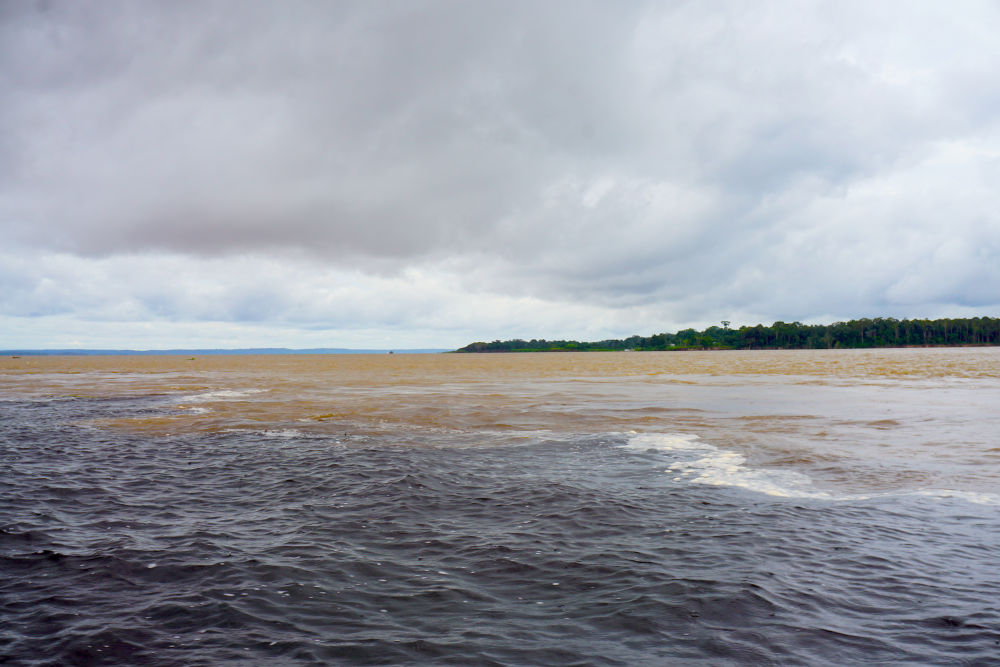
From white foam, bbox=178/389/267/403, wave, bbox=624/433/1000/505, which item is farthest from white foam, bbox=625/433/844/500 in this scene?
white foam, bbox=178/389/267/403

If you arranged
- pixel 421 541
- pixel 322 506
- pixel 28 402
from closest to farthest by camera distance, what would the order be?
pixel 421 541
pixel 322 506
pixel 28 402

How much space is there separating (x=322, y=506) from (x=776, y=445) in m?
13.9

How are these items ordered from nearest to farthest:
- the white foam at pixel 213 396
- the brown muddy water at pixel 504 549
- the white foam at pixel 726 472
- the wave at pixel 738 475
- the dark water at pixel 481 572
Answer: the dark water at pixel 481 572 → the brown muddy water at pixel 504 549 → the wave at pixel 738 475 → the white foam at pixel 726 472 → the white foam at pixel 213 396

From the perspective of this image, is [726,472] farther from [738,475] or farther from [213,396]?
[213,396]

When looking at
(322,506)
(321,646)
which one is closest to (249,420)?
(322,506)

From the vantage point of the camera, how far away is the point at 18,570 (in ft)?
27.3

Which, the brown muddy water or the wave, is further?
the wave

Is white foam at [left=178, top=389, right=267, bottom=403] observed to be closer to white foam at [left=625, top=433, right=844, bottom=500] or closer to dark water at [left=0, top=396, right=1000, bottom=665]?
A: dark water at [left=0, top=396, right=1000, bottom=665]

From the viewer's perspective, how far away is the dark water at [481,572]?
20.3ft

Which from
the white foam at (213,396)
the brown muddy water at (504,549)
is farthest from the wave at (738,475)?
the white foam at (213,396)

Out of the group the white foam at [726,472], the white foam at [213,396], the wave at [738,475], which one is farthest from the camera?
the white foam at [213,396]

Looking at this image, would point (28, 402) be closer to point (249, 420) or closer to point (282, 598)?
point (249, 420)

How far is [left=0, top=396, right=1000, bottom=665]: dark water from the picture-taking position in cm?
618

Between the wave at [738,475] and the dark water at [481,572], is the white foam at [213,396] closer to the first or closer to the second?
the dark water at [481,572]
